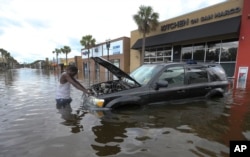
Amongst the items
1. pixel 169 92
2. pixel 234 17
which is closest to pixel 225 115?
pixel 169 92

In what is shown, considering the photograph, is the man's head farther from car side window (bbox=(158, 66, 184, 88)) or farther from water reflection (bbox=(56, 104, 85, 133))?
car side window (bbox=(158, 66, 184, 88))

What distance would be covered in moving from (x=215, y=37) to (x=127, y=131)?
14999 mm

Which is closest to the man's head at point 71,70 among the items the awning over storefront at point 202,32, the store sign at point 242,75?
the store sign at point 242,75

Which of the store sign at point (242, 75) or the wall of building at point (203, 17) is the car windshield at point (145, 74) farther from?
the wall of building at point (203, 17)

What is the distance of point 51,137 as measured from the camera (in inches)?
163

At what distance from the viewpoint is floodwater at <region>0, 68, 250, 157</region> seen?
11.4 ft

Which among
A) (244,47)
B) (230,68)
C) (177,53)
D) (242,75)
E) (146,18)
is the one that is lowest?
(242,75)

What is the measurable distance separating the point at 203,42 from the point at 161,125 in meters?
15.6

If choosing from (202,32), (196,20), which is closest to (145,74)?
(202,32)

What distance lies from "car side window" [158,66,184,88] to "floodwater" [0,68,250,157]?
633mm

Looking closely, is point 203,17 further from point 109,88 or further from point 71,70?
point 71,70

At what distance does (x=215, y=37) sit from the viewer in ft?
54.9

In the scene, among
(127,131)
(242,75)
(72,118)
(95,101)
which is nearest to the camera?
(127,131)

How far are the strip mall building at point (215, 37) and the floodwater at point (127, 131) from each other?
347 inches
